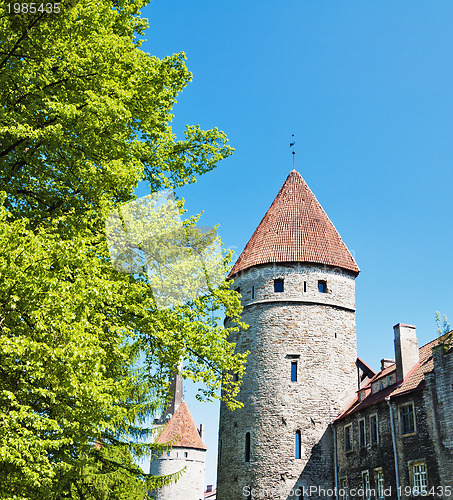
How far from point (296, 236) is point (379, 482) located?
38.8ft

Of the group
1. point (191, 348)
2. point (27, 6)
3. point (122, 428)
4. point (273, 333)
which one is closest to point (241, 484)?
point (273, 333)

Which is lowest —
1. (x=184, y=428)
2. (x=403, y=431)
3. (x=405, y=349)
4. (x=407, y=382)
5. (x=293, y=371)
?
(x=403, y=431)

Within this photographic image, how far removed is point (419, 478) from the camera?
1638 cm

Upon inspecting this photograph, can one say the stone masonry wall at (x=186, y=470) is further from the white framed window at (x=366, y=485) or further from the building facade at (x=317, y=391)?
the white framed window at (x=366, y=485)

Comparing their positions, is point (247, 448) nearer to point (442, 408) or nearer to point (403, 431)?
point (403, 431)

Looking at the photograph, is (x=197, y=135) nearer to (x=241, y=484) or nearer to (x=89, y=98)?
(x=89, y=98)

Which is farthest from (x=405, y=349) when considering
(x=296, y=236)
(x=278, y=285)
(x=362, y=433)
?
(x=296, y=236)

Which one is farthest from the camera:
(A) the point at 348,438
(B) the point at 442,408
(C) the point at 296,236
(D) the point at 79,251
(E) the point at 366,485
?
(C) the point at 296,236

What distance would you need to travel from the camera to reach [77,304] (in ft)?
25.7

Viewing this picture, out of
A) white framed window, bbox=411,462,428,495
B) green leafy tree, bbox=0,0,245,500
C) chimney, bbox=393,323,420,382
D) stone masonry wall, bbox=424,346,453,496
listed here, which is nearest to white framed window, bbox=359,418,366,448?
chimney, bbox=393,323,420,382

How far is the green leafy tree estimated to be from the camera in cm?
757

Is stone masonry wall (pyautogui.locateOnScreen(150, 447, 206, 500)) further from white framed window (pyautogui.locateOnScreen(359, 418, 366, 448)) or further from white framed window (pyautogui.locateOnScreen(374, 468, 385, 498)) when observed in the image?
white framed window (pyautogui.locateOnScreen(374, 468, 385, 498))

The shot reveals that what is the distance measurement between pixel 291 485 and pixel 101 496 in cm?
1164

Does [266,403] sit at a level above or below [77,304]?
above
